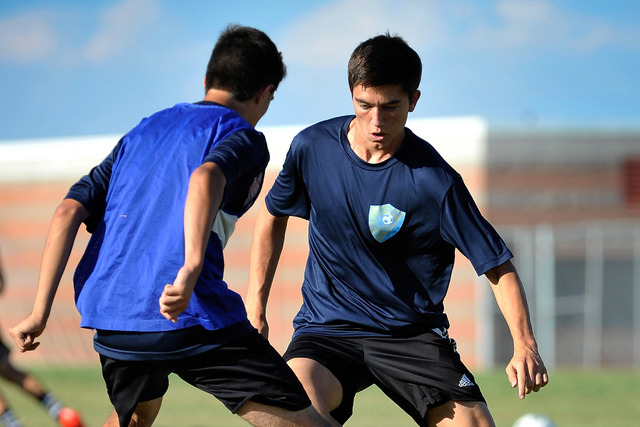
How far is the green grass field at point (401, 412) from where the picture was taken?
10384 millimetres

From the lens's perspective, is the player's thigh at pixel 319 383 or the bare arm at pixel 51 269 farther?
the player's thigh at pixel 319 383

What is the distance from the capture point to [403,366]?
4.66 metres

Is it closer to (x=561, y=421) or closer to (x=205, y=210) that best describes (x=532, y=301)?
(x=561, y=421)

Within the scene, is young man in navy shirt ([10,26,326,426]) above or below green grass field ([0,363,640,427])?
above

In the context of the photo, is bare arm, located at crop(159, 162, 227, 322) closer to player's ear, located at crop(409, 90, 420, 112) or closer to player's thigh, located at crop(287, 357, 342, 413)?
player's thigh, located at crop(287, 357, 342, 413)

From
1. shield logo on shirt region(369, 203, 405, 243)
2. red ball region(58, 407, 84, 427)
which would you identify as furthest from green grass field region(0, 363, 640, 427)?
shield logo on shirt region(369, 203, 405, 243)

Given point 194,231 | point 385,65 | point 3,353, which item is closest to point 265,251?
point 385,65

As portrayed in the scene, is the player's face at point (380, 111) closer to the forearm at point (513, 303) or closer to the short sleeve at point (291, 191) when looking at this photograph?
the short sleeve at point (291, 191)

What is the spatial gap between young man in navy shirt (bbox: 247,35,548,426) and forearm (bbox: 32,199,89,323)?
116 cm

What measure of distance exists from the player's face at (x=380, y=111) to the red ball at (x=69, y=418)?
4.14m

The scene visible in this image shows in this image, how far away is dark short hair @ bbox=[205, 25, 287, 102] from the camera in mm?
4086

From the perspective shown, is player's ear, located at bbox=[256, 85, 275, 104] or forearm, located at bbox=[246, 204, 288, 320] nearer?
player's ear, located at bbox=[256, 85, 275, 104]

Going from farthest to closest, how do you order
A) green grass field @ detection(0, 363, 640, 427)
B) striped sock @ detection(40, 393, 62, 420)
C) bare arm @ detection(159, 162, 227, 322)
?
green grass field @ detection(0, 363, 640, 427) < striped sock @ detection(40, 393, 62, 420) < bare arm @ detection(159, 162, 227, 322)


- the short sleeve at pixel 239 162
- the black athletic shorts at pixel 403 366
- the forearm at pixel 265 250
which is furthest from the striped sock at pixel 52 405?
the short sleeve at pixel 239 162
